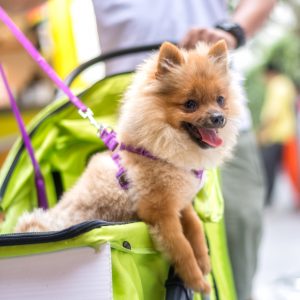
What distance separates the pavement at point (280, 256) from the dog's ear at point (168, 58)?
934 millimetres

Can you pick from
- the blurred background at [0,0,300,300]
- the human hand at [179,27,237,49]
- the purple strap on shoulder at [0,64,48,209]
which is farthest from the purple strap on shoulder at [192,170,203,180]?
the blurred background at [0,0,300,300]

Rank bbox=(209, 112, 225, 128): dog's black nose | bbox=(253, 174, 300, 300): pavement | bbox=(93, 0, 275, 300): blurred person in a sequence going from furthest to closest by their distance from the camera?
bbox=(253, 174, 300, 300): pavement < bbox=(93, 0, 275, 300): blurred person < bbox=(209, 112, 225, 128): dog's black nose

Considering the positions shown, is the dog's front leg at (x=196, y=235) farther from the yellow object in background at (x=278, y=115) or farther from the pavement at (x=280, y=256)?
the yellow object in background at (x=278, y=115)

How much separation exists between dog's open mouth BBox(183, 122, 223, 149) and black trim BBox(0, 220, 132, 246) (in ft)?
1.01

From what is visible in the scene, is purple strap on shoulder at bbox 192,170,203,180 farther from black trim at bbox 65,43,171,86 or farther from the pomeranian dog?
black trim at bbox 65,43,171,86

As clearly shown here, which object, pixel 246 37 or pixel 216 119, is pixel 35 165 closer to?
pixel 216 119

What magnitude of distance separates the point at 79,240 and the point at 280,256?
3.17m

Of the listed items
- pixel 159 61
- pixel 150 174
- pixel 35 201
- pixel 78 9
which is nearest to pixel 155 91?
pixel 159 61

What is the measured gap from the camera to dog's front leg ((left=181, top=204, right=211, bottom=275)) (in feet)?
4.41

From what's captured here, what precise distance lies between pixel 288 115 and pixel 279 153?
465mm

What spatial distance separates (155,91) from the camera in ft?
4.24

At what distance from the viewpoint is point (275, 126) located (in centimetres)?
656

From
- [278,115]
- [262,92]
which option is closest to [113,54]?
[278,115]

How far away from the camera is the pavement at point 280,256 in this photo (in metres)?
2.04
